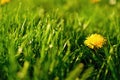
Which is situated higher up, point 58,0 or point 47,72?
point 58,0

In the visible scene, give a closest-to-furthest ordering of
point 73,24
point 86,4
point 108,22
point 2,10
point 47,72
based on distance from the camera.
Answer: point 47,72 → point 2,10 → point 73,24 → point 108,22 → point 86,4

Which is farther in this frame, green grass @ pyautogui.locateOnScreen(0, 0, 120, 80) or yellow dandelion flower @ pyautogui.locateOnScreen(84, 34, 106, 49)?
yellow dandelion flower @ pyautogui.locateOnScreen(84, 34, 106, 49)

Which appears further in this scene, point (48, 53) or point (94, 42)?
point (94, 42)

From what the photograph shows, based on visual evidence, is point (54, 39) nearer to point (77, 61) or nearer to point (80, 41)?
point (77, 61)

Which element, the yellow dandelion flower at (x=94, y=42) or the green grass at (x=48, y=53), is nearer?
the green grass at (x=48, y=53)

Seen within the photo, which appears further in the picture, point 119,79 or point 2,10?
point 2,10

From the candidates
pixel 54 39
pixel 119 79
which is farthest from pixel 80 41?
pixel 119 79

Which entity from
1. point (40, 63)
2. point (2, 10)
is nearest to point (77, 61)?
point (40, 63)

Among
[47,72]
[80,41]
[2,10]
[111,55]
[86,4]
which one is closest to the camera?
[47,72]

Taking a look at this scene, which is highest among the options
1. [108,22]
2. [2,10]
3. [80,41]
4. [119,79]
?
[2,10]
